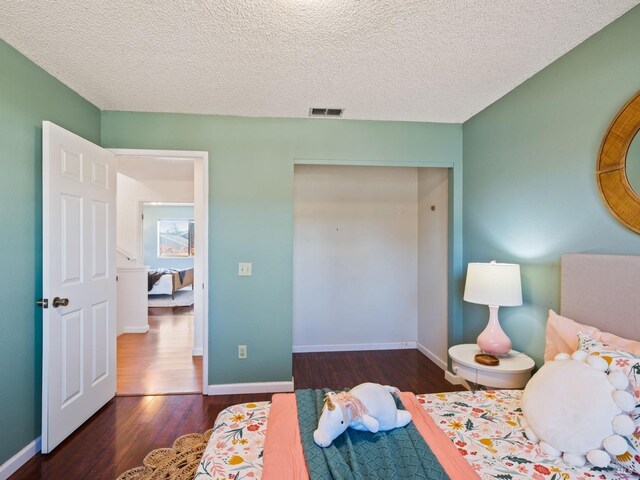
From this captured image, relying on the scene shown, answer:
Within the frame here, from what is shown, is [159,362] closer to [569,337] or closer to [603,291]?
[569,337]

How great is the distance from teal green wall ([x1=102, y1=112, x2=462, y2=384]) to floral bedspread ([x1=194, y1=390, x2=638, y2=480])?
1.35m

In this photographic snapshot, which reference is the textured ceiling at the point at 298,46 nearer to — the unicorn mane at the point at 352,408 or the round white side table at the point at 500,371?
the unicorn mane at the point at 352,408

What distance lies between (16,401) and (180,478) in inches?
43.3

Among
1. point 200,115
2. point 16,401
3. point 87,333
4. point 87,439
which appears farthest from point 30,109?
point 87,439

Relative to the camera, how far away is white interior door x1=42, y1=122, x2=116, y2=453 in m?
1.95

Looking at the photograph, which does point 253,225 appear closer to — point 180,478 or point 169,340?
point 180,478

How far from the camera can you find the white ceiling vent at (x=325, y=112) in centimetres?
266

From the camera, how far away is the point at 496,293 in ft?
6.53

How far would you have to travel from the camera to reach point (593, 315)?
1586mm

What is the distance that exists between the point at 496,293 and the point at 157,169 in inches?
168

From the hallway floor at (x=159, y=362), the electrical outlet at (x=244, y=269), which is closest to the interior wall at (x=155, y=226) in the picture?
the hallway floor at (x=159, y=362)

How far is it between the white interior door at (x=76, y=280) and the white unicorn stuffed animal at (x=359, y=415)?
72.9 inches

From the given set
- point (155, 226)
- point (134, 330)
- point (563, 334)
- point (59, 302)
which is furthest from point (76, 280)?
point (155, 226)

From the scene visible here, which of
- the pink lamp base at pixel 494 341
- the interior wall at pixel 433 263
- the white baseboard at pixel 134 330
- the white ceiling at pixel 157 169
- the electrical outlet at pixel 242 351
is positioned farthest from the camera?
the white baseboard at pixel 134 330
